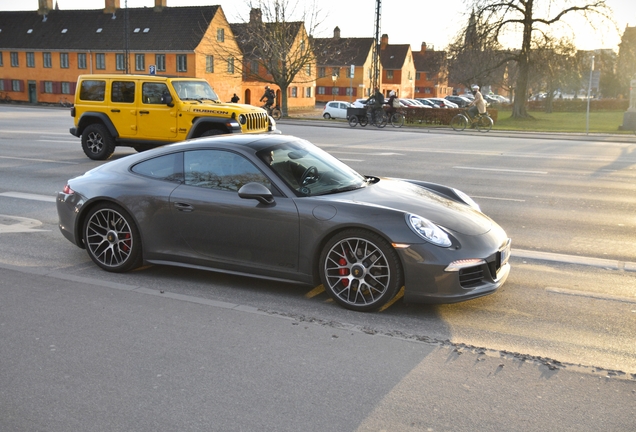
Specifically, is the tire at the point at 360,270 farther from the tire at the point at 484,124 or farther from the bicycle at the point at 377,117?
the bicycle at the point at 377,117

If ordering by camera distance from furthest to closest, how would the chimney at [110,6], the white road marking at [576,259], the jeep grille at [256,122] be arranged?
the chimney at [110,6]
the jeep grille at [256,122]
the white road marking at [576,259]

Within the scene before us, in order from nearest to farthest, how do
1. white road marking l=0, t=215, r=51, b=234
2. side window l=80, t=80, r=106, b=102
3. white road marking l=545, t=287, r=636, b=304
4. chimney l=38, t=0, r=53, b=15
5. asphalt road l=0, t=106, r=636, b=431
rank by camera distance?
asphalt road l=0, t=106, r=636, b=431 → white road marking l=545, t=287, r=636, b=304 → white road marking l=0, t=215, r=51, b=234 → side window l=80, t=80, r=106, b=102 → chimney l=38, t=0, r=53, b=15

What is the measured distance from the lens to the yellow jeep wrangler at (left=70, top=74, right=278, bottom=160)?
52.3 feet

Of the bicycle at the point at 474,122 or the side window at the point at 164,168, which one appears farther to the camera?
the bicycle at the point at 474,122

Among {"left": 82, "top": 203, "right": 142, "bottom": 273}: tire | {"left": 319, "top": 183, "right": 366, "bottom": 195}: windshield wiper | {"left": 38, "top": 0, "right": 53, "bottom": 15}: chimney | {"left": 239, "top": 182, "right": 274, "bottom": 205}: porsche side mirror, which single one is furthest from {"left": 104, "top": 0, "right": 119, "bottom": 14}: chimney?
{"left": 239, "top": 182, "right": 274, "bottom": 205}: porsche side mirror

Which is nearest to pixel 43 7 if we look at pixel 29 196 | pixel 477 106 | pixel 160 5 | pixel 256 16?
pixel 160 5

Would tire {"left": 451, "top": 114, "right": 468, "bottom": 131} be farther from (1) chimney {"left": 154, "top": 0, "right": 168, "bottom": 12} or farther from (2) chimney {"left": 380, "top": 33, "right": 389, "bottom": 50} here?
(2) chimney {"left": 380, "top": 33, "right": 389, "bottom": 50}

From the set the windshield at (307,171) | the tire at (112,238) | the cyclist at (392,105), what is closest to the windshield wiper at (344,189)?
the windshield at (307,171)

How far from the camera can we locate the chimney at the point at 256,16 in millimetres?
49237

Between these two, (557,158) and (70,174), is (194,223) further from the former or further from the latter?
(557,158)

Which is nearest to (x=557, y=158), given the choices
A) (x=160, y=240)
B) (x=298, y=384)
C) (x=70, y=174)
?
(x=70, y=174)

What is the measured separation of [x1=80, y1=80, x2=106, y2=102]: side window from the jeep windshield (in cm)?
179

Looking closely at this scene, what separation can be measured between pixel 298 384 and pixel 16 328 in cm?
227

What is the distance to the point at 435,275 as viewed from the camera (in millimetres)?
5297
